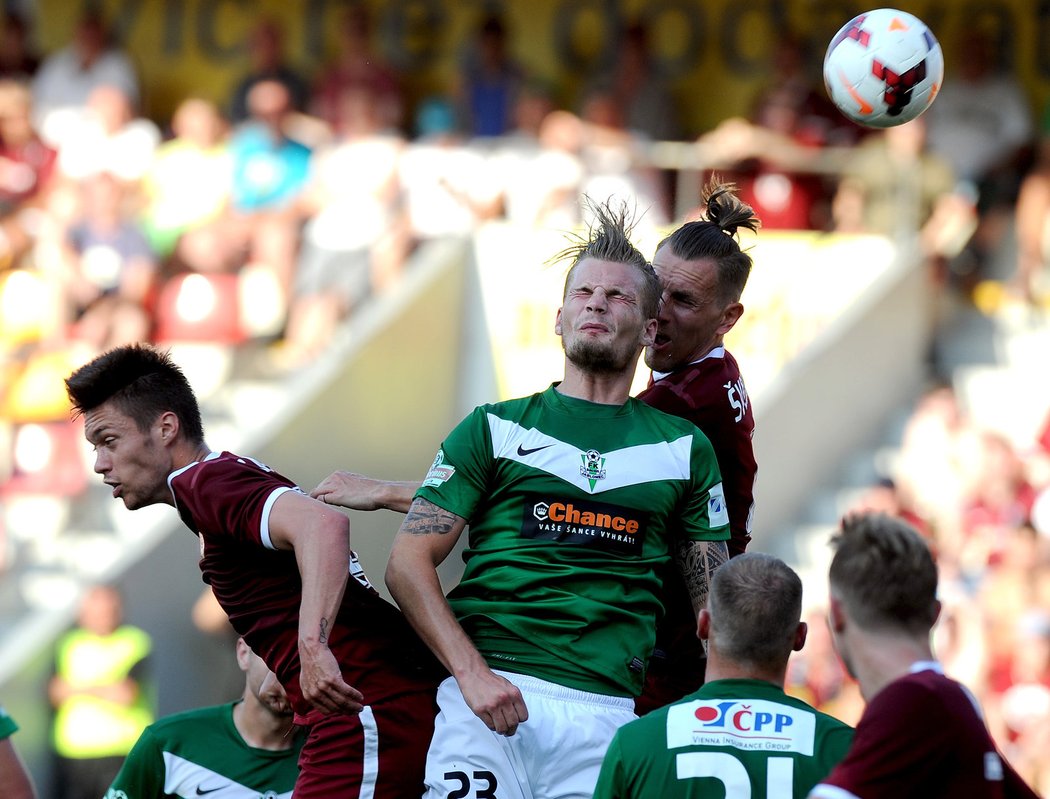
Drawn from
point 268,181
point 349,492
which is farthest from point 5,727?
point 268,181

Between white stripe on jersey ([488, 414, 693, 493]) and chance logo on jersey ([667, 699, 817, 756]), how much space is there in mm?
752

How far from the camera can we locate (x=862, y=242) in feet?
43.8

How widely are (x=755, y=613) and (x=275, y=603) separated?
1389 mm

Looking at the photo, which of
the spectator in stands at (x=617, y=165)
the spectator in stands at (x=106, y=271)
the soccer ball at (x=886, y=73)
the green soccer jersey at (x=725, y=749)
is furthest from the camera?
the spectator in stands at (x=617, y=165)

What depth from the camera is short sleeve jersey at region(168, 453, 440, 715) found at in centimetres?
462

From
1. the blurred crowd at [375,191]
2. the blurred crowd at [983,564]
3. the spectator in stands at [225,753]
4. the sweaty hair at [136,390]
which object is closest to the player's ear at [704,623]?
the sweaty hair at [136,390]

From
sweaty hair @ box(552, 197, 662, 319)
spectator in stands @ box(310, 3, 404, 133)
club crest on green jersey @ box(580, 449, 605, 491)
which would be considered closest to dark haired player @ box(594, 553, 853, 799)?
club crest on green jersey @ box(580, 449, 605, 491)

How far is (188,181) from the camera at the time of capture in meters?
13.8

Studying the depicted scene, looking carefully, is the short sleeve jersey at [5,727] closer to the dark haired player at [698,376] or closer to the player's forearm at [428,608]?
the player's forearm at [428,608]

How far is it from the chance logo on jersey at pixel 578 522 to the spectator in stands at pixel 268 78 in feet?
33.8

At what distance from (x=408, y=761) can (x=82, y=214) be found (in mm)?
9437

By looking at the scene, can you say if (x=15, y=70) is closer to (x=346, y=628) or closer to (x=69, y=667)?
(x=69, y=667)

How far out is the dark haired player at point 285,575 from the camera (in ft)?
14.5

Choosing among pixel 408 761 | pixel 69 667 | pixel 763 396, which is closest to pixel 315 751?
pixel 408 761
